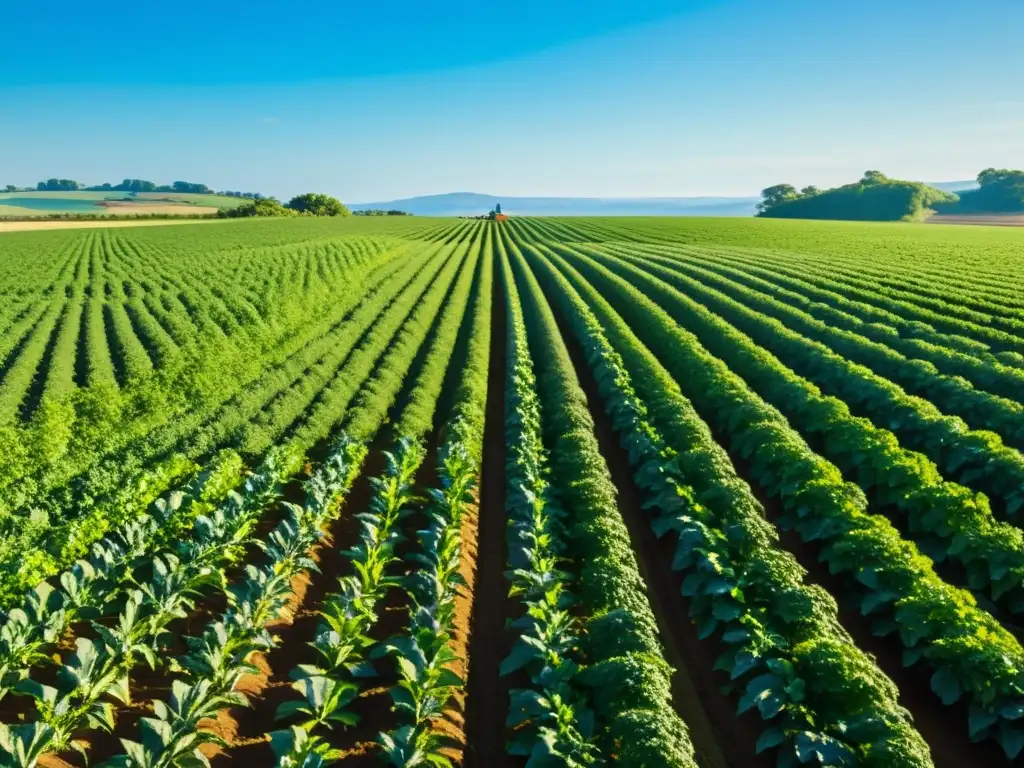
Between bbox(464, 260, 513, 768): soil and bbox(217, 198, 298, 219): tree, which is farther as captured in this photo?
bbox(217, 198, 298, 219): tree

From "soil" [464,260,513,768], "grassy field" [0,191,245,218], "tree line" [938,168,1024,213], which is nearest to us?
"soil" [464,260,513,768]

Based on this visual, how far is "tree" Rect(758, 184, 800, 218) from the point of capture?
15800 cm

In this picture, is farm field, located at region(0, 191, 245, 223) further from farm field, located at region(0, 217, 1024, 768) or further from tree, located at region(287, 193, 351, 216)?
farm field, located at region(0, 217, 1024, 768)

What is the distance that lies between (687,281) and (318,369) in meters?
22.4

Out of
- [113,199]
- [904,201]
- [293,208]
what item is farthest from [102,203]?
[904,201]

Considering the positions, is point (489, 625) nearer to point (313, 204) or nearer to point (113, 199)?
point (313, 204)

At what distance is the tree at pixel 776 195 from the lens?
158 metres

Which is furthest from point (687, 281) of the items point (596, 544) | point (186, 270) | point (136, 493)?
point (186, 270)

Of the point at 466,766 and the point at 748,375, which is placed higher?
the point at 748,375

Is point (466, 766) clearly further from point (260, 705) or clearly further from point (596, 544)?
point (596, 544)

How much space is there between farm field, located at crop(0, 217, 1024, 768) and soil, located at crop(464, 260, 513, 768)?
0.16 ft

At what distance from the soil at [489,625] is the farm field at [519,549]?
48 mm

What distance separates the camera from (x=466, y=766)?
6965 millimetres

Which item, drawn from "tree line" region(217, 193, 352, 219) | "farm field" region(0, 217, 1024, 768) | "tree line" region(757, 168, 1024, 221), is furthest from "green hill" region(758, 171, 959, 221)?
"farm field" region(0, 217, 1024, 768)
